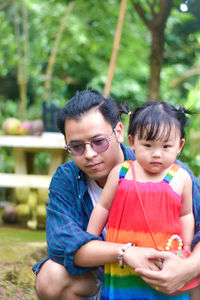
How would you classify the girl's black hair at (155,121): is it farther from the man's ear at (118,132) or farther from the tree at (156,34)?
the tree at (156,34)

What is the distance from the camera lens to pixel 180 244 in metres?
1.70

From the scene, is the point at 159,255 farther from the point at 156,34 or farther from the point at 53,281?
the point at 156,34

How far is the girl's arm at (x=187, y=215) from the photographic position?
174 centimetres

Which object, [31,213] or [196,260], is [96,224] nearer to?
[196,260]

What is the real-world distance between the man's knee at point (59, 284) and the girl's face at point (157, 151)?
627 millimetres

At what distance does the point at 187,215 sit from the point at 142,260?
0.96 feet

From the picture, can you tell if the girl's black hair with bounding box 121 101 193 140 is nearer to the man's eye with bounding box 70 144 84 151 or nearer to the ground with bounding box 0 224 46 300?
the man's eye with bounding box 70 144 84 151

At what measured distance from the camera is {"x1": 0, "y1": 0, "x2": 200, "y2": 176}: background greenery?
638cm

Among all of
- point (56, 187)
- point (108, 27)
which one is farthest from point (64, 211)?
point (108, 27)

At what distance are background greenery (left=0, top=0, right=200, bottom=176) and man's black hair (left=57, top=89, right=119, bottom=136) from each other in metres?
2.72

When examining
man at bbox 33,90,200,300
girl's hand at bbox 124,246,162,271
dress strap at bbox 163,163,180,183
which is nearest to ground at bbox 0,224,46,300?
man at bbox 33,90,200,300

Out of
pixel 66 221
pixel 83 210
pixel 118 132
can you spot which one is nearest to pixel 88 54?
pixel 118 132

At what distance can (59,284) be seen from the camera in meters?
1.88

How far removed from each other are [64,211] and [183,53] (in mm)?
5292
